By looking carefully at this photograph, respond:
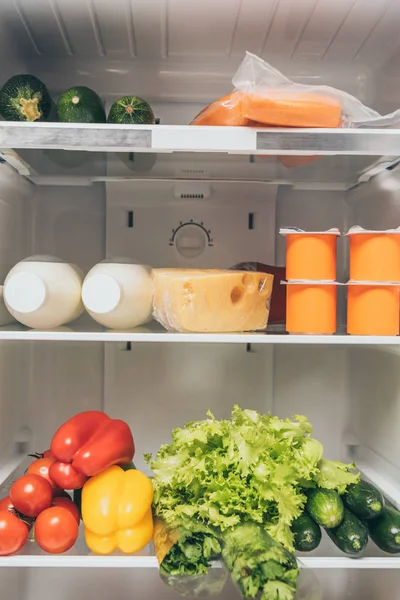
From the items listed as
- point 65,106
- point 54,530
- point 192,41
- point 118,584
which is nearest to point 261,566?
point 54,530

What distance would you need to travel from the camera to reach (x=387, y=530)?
1.10 metres

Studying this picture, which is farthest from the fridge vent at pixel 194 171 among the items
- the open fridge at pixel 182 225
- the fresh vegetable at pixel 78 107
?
the fresh vegetable at pixel 78 107

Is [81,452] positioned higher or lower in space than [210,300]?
lower

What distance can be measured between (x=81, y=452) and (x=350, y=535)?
1.62 feet

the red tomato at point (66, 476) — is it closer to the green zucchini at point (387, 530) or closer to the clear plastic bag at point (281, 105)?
the green zucchini at point (387, 530)

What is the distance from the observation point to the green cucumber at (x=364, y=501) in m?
1.10

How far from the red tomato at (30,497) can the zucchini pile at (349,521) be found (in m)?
0.44

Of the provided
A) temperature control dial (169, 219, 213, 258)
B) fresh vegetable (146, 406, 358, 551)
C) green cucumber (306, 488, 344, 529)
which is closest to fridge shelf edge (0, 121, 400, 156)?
temperature control dial (169, 219, 213, 258)

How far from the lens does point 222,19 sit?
1.29m

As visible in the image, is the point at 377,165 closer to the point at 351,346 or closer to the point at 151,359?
the point at 351,346

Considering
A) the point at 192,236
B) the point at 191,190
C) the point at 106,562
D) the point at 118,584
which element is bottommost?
the point at 118,584

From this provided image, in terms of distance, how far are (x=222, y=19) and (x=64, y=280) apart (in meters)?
0.62

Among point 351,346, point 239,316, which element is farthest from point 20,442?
point 351,346

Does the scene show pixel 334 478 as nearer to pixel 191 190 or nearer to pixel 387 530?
pixel 387 530
